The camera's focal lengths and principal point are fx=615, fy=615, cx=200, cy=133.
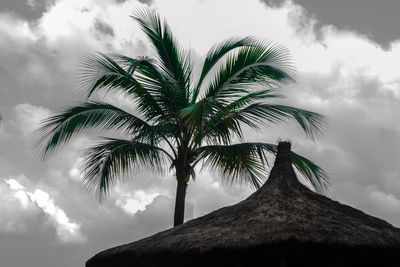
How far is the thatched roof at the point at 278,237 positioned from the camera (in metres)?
7.81

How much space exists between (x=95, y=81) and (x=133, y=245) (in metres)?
3.71

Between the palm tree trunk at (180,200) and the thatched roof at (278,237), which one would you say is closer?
the thatched roof at (278,237)

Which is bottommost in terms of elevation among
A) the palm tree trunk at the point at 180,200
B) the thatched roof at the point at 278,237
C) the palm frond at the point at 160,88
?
the thatched roof at the point at 278,237

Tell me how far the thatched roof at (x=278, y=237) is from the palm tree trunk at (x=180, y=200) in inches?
96.7

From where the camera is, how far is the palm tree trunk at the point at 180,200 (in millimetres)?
11891

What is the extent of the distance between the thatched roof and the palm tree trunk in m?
2.46

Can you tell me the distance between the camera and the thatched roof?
25.6 ft

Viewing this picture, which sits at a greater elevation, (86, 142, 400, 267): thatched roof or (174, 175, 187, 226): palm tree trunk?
(174, 175, 187, 226): palm tree trunk

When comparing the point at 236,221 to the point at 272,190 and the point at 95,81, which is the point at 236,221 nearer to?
the point at 272,190

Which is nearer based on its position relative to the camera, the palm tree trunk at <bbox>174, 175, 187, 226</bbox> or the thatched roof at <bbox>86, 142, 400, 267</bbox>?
the thatched roof at <bbox>86, 142, 400, 267</bbox>

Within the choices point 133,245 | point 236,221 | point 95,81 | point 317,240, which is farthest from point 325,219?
point 95,81

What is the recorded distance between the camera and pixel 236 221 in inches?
336

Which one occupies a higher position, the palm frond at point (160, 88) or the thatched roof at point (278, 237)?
the palm frond at point (160, 88)

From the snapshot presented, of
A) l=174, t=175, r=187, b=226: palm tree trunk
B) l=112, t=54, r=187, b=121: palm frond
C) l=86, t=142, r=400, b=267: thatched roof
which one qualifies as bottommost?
l=86, t=142, r=400, b=267: thatched roof
